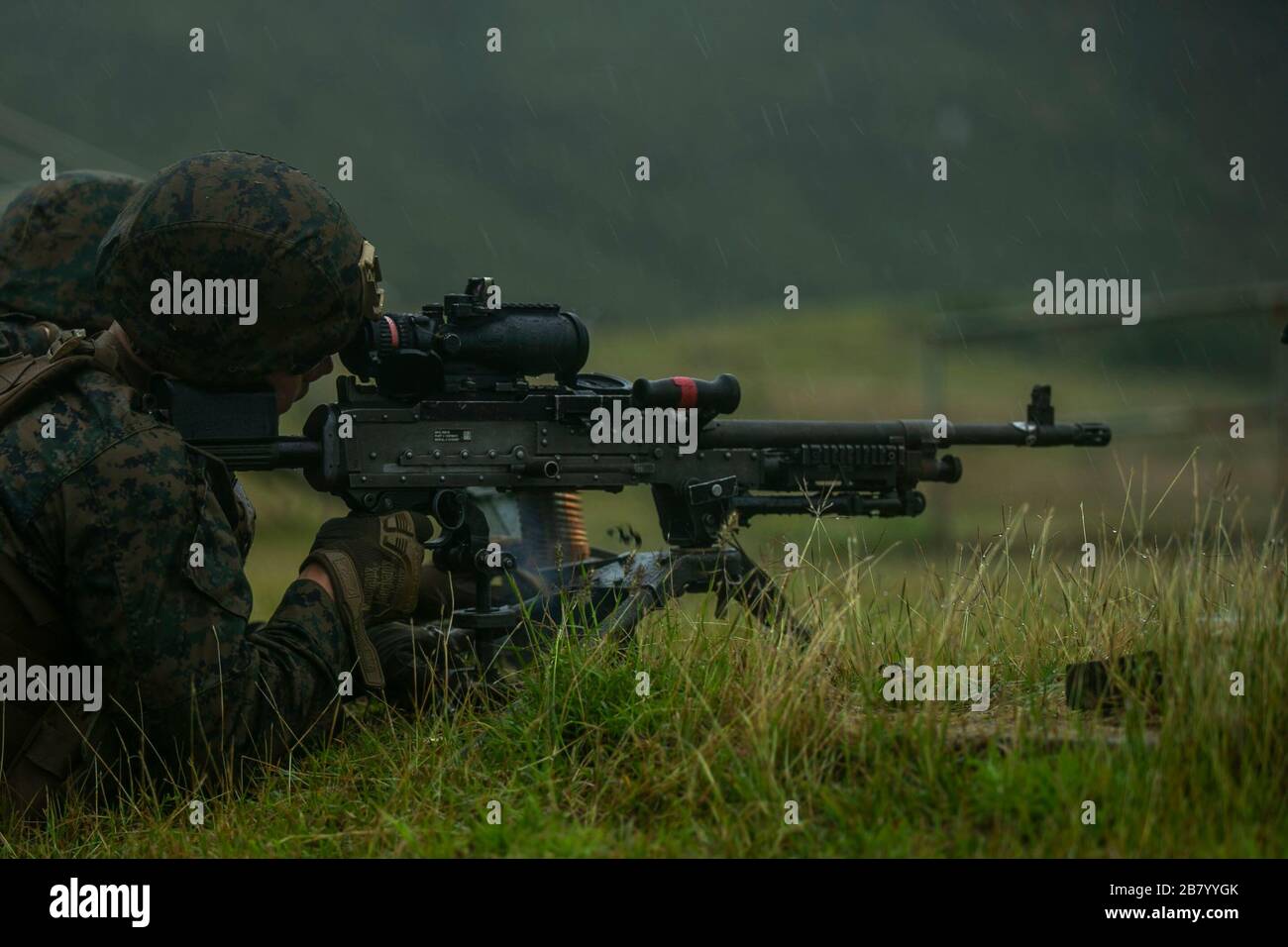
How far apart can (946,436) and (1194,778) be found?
8.65 ft

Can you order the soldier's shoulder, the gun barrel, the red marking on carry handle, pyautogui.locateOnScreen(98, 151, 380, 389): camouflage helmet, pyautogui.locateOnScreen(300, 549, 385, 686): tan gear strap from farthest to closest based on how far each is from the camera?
the gun barrel, the red marking on carry handle, pyautogui.locateOnScreen(300, 549, 385, 686): tan gear strap, pyautogui.locateOnScreen(98, 151, 380, 389): camouflage helmet, the soldier's shoulder

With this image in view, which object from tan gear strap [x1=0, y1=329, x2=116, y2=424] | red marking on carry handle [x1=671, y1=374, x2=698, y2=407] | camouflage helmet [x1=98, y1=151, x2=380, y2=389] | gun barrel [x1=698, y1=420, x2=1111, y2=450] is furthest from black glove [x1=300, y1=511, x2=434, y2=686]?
gun barrel [x1=698, y1=420, x2=1111, y2=450]

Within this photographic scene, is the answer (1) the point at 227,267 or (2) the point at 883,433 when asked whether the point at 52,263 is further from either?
(2) the point at 883,433

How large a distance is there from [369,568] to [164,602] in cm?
88

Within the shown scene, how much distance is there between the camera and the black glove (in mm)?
4910

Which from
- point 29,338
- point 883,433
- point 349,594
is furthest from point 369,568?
point 883,433

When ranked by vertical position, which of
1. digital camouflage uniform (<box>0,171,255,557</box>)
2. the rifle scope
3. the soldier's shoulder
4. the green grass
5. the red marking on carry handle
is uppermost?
digital camouflage uniform (<box>0,171,255,557</box>)

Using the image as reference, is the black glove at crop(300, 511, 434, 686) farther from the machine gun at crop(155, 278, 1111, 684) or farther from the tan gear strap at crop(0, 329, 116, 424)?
the tan gear strap at crop(0, 329, 116, 424)

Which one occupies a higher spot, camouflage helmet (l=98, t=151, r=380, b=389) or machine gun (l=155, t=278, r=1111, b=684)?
camouflage helmet (l=98, t=151, r=380, b=389)

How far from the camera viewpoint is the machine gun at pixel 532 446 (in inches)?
196

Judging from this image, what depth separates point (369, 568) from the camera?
498 centimetres

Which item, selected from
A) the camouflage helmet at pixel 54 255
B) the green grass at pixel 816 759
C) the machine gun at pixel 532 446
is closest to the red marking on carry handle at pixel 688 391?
the machine gun at pixel 532 446

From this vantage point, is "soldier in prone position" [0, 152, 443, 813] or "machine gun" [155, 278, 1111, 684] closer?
"soldier in prone position" [0, 152, 443, 813]

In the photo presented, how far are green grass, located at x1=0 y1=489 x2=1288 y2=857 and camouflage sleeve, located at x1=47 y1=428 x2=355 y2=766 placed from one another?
276mm
